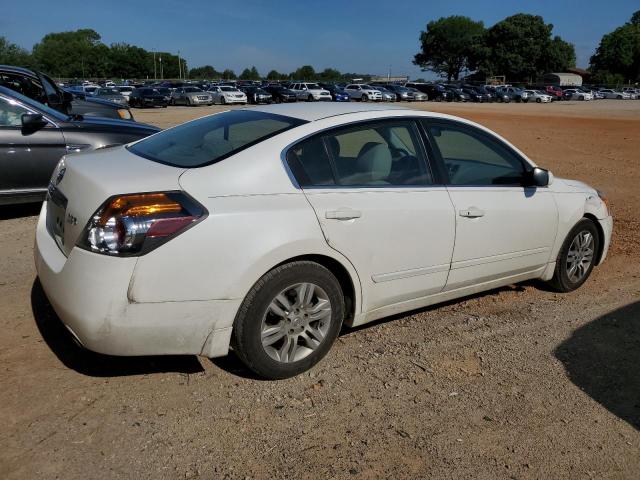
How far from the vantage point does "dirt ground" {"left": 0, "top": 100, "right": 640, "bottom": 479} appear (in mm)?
2662

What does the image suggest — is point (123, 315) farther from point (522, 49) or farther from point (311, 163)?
point (522, 49)

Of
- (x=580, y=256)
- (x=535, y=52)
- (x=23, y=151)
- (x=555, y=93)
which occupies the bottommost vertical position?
(x=580, y=256)

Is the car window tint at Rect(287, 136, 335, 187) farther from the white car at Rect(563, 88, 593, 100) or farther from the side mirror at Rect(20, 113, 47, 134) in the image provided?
the white car at Rect(563, 88, 593, 100)

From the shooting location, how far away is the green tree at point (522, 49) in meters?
109

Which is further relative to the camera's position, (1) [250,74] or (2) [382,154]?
(1) [250,74]

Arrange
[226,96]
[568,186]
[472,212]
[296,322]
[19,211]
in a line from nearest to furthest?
[296,322], [472,212], [568,186], [19,211], [226,96]

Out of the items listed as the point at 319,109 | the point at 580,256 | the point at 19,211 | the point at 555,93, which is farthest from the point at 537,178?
the point at 555,93

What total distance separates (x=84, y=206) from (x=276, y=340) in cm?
124

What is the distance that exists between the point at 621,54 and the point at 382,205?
127m

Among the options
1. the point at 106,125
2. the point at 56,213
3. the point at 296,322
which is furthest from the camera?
the point at 106,125

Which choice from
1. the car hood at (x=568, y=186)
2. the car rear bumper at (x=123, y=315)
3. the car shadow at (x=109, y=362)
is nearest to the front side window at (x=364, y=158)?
the car rear bumper at (x=123, y=315)

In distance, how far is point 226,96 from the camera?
4503 centimetres

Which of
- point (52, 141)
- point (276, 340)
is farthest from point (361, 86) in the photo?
point (276, 340)

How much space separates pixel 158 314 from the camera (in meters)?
2.84
